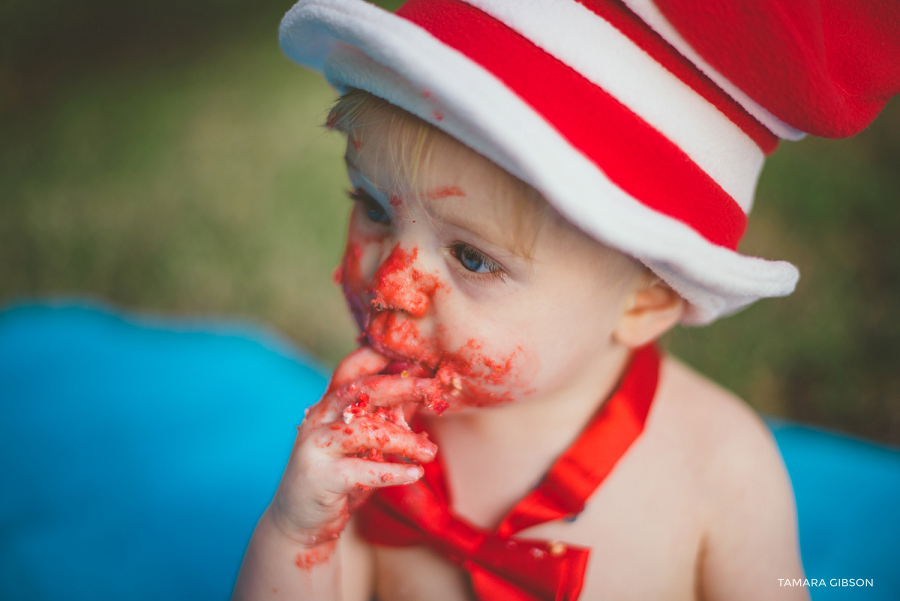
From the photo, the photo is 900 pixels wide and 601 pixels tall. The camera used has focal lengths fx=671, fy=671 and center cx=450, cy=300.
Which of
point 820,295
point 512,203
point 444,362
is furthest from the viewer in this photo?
point 820,295

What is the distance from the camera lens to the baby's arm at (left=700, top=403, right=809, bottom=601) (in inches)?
46.6

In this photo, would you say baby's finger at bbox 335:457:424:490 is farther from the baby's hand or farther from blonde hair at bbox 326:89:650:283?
blonde hair at bbox 326:89:650:283

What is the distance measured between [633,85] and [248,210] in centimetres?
247

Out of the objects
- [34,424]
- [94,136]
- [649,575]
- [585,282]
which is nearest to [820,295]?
[649,575]

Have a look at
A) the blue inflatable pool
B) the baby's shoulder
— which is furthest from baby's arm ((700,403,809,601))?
the blue inflatable pool

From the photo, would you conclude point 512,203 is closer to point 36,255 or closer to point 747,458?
point 747,458

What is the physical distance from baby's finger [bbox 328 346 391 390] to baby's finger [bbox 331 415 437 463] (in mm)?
82

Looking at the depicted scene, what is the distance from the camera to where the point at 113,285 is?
269 centimetres

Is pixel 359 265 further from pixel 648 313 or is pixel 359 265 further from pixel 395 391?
pixel 648 313

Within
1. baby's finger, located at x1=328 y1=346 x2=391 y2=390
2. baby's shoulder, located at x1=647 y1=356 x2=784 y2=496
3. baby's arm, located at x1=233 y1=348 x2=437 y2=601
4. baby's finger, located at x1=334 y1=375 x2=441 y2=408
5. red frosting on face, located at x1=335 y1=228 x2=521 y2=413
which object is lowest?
baby's arm, located at x1=233 y1=348 x2=437 y2=601

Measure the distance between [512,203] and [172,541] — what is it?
53.4 inches

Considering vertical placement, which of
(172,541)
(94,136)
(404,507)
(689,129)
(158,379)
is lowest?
(172,541)

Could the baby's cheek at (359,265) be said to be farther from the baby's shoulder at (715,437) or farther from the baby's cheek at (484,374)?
the baby's shoulder at (715,437)

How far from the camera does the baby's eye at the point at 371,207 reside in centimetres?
103
